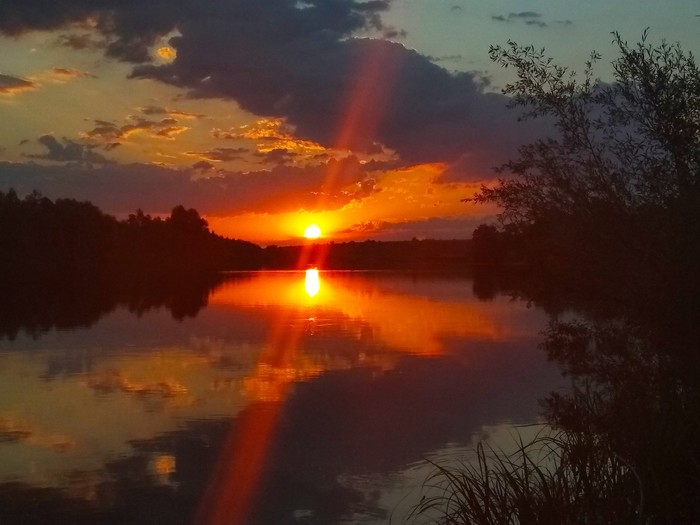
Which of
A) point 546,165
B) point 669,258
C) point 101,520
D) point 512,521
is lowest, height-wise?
point 101,520

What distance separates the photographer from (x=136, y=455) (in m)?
13.0

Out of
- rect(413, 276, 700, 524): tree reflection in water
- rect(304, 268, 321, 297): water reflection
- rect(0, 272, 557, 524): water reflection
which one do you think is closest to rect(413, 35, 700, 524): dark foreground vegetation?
rect(413, 276, 700, 524): tree reflection in water

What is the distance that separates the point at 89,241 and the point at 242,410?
295 feet

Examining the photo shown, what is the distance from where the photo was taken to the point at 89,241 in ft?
333

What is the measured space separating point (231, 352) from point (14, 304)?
23.5 metres

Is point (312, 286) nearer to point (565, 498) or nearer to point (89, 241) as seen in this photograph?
point (89, 241)

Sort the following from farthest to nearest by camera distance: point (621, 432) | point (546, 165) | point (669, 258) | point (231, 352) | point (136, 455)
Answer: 1. point (231, 352)
2. point (136, 455)
3. point (546, 165)
4. point (669, 258)
5. point (621, 432)

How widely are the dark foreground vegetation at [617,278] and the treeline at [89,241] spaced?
2960 inches

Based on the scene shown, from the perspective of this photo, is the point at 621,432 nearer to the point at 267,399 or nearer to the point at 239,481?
the point at 239,481

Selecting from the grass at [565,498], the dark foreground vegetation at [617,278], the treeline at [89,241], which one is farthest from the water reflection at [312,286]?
the grass at [565,498]

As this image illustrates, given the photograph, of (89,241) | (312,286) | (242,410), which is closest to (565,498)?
(242,410)

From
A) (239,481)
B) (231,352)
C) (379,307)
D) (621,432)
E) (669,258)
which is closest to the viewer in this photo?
(621,432)

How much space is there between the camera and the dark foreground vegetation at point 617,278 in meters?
7.28

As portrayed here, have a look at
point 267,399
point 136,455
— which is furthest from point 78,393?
point 136,455
